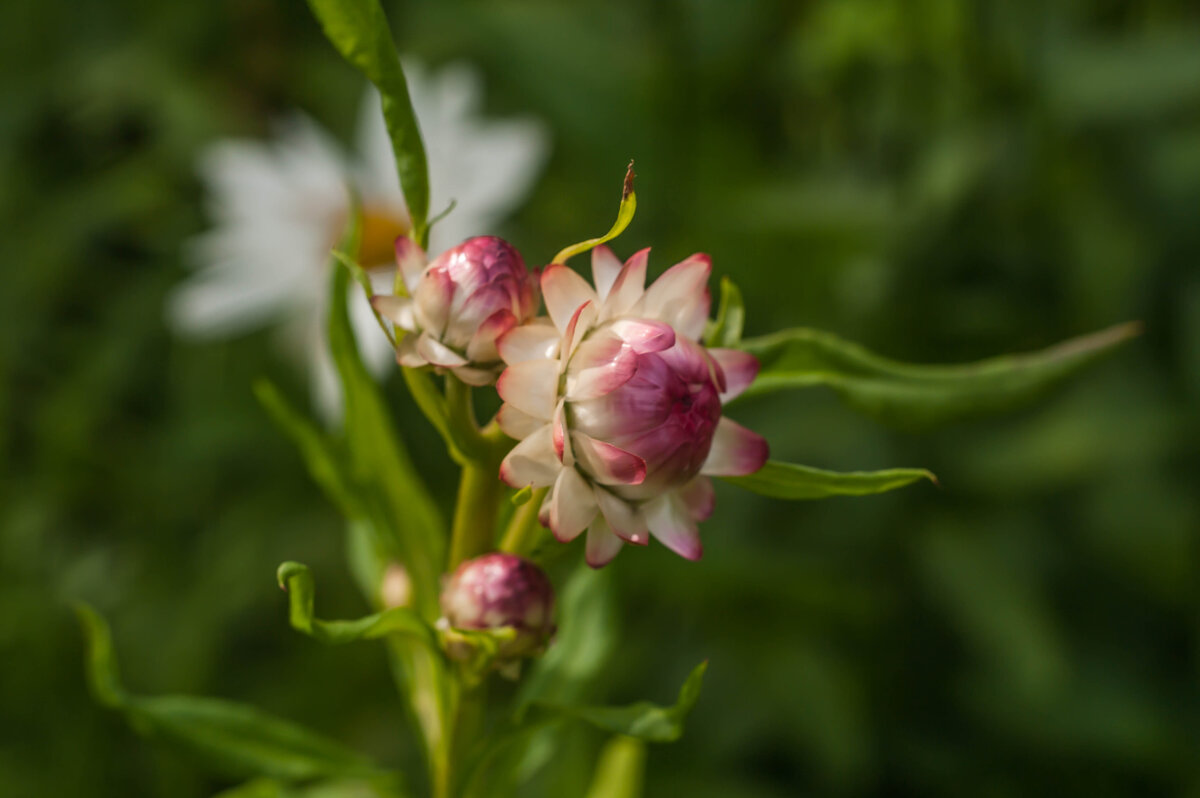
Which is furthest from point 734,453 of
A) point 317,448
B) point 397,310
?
point 317,448

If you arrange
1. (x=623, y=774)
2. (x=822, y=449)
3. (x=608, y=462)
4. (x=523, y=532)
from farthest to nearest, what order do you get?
1. (x=822, y=449)
2. (x=623, y=774)
3. (x=523, y=532)
4. (x=608, y=462)

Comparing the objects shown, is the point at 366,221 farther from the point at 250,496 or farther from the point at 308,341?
the point at 250,496

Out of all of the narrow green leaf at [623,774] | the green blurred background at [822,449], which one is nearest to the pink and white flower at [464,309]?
the narrow green leaf at [623,774]

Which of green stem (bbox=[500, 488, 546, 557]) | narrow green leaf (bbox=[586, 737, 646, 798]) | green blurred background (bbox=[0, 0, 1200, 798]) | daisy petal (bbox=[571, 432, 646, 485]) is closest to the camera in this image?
daisy petal (bbox=[571, 432, 646, 485])

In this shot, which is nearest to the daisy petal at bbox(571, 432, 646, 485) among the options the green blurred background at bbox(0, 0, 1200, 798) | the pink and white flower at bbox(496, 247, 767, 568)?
the pink and white flower at bbox(496, 247, 767, 568)

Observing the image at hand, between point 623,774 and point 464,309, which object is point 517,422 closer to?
point 464,309

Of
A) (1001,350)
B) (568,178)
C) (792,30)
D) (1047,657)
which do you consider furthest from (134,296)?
(1047,657)

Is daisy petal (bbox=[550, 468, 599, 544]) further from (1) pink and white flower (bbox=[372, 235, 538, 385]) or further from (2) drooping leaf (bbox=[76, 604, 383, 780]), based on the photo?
(2) drooping leaf (bbox=[76, 604, 383, 780])
